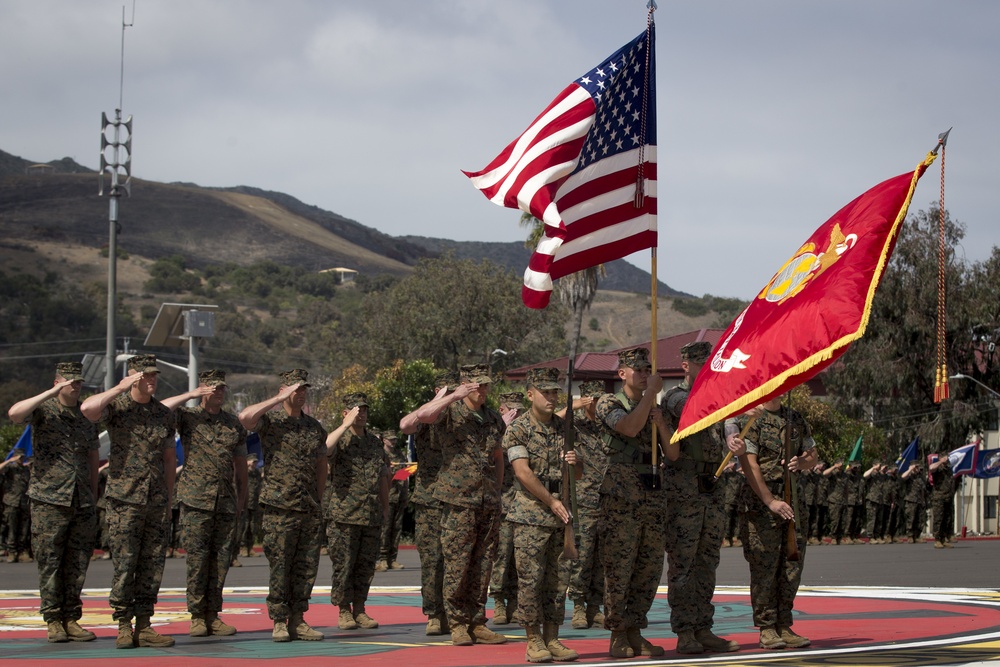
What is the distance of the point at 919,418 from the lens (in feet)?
169

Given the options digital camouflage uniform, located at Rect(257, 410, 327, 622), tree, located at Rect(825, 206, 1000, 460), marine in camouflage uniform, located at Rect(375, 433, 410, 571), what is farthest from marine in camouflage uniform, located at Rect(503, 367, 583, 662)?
tree, located at Rect(825, 206, 1000, 460)

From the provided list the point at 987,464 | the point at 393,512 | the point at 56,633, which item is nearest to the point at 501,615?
the point at 56,633

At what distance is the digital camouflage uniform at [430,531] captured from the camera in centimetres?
1136

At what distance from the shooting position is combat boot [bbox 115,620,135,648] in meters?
10.3

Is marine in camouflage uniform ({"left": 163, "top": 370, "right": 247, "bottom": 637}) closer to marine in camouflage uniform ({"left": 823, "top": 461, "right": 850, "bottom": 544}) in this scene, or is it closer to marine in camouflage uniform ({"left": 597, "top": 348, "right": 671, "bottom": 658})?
marine in camouflage uniform ({"left": 597, "top": 348, "right": 671, "bottom": 658})

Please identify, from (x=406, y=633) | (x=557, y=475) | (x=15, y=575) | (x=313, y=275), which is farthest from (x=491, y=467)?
(x=313, y=275)

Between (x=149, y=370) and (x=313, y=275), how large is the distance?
621 ft

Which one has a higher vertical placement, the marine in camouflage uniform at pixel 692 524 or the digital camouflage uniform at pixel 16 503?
the marine in camouflage uniform at pixel 692 524

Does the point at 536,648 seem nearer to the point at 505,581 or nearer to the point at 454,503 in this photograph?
the point at 454,503

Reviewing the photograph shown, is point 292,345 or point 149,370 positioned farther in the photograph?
point 292,345

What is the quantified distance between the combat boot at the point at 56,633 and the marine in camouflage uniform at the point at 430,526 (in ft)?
9.34

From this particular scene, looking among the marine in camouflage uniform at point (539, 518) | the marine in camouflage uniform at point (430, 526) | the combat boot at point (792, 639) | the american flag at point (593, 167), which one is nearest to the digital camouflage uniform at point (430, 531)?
the marine in camouflage uniform at point (430, 526)

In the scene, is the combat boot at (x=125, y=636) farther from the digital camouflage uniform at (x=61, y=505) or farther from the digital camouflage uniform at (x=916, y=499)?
the digital camouflage uniform at (x=916, y=499)

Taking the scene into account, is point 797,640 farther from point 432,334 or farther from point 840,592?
point 432,334
